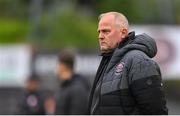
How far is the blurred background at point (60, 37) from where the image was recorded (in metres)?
21.3

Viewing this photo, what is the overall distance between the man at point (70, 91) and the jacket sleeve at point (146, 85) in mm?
3510

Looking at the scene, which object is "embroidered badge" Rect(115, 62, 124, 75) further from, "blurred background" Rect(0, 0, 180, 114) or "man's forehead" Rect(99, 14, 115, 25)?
"blurred background" Rect(0, 0, 180, 114)

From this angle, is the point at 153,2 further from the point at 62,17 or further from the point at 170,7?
the point at 62,17

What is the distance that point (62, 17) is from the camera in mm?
27469

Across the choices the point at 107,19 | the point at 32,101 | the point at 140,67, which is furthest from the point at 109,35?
the point at 32,101

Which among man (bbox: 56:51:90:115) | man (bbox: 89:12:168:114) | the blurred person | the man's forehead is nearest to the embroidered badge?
man (bbox: 89:12:168:114)

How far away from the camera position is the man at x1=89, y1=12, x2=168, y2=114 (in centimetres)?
591

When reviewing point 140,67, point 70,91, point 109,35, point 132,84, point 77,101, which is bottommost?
point 77,101

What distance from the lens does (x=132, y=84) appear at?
233 inches

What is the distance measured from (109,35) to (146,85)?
0.53 meters

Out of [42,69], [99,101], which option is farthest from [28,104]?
[42,69]

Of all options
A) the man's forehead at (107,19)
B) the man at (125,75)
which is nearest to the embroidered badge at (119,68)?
the man at (125,75)

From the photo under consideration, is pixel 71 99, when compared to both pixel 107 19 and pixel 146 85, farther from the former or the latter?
pixel 146 85

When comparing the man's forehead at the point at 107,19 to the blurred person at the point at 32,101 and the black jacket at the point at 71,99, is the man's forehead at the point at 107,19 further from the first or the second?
the blurred person at the point at 32,101
